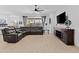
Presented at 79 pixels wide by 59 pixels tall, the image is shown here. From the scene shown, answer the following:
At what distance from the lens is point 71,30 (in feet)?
17.3

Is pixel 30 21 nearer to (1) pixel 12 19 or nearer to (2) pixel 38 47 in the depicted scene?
(1) pixel 12 19

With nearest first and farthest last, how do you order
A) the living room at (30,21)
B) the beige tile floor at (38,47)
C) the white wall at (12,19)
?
the beige tile floor at (38,47) → the living room at (30,21) → the white wall at (12,19)

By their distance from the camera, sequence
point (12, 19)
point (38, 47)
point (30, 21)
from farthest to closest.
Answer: point (30, 21) → point (12, 19) → point (38, 47)

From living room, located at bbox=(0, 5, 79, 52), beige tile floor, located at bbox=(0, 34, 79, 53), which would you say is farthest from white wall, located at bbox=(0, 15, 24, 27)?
beige tile floor, located at bbox=(0, 34, 79, 53)

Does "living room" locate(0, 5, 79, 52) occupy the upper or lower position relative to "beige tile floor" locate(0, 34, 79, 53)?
upper

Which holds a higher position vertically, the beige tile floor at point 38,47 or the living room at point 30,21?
the living room at point 30,21

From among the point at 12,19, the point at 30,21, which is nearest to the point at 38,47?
the point at 12,19

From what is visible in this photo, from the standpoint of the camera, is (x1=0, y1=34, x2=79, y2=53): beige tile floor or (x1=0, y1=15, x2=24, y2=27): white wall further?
(x1=0, y1=15, x2=24, y2=27): white wall

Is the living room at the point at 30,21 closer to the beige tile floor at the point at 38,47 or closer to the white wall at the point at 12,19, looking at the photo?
the white wall at the point at 12,19

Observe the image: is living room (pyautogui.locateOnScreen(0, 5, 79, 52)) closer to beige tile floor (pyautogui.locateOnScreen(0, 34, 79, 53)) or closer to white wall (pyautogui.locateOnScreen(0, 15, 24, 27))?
white wall (pyautogui.locateOnScreen(0, 15, 24, 27))

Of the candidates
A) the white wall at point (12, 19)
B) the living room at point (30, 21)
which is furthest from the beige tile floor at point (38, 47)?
the white wall at point (12, 19)

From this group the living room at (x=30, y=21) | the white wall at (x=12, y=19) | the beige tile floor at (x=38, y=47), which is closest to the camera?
the beige tile floor at (x=38, y=47)
